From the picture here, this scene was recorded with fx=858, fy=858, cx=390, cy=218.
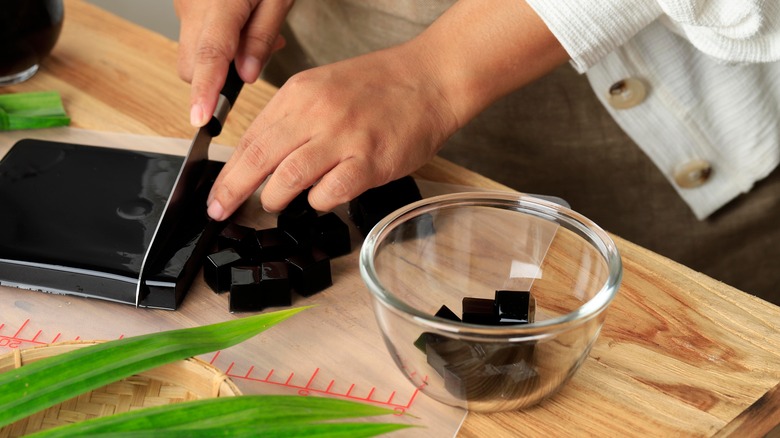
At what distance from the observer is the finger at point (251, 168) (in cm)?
91

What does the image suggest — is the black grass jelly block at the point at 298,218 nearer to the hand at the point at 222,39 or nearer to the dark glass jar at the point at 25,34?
the hand at the point at 222,39

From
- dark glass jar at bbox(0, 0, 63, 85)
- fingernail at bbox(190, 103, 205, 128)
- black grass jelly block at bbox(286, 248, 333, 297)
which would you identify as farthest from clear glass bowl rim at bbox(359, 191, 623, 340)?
dark glass jar at bbox(0, 0, 63, 85)

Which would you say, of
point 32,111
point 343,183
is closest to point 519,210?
point 343,183

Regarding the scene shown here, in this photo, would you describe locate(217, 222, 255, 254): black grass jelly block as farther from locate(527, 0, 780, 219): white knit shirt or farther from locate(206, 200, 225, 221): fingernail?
locate(527, 0, 780, 219): white knit shirt

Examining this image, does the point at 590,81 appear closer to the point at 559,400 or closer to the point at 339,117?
the point at 339,117

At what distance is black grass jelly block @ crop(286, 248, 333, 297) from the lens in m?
0.83

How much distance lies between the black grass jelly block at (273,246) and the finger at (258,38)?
12.0 inches

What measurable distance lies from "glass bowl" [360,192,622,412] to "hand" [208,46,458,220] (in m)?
0.12

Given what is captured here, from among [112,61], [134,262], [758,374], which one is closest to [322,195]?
[134,262]

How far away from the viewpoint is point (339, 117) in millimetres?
896

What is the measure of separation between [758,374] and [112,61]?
0.97 m

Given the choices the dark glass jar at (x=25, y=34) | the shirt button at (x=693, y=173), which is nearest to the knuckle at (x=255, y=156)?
the dark glass jar at (x=25, y=34)

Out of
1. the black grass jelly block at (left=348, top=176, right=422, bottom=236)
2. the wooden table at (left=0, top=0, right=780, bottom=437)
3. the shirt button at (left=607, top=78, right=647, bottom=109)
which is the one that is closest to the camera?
the wooden table at (left=0, top=0, right=780, bottom=437)

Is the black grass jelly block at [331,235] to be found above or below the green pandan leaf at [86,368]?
below
